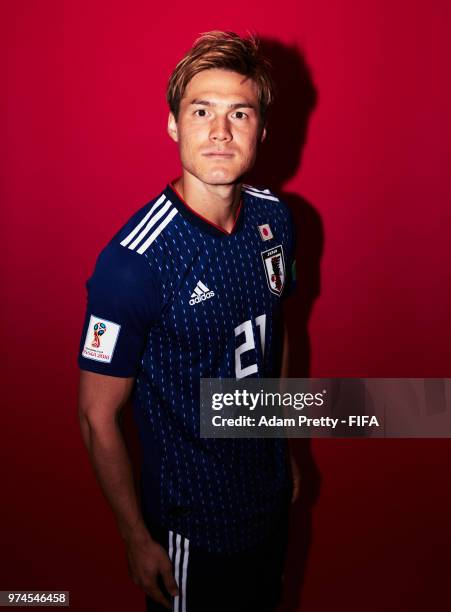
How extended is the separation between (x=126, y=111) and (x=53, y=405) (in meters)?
0.77

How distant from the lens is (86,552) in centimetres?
188

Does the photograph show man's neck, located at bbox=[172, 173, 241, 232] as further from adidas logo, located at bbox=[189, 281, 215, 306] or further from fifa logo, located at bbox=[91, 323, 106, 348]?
fifa logo, located at bbox=[91, 323, 106, 348]

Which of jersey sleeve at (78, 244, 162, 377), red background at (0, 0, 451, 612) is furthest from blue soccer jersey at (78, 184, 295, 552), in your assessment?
red background at (0, 0, 451, 612)

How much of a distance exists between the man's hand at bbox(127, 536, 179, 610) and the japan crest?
55 centimetres

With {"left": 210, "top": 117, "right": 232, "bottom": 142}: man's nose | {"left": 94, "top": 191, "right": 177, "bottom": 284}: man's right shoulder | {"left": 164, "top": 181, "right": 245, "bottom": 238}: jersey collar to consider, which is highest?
{"left": 210, "top": 117, "right": 232, "bottom": 142}: man's nose

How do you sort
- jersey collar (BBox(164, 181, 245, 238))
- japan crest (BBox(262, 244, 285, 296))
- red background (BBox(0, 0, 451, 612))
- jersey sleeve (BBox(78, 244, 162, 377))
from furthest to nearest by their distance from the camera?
red background (BBox(0, 0, 451, 612)) < japan crest (BBox(262, 244, 285, 296)) < jersey collar (BBox(164, 181, 245, 238)) < jersey sleeve (BBox(78, 244, 162, 377))

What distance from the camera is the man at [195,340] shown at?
1162 millimetres

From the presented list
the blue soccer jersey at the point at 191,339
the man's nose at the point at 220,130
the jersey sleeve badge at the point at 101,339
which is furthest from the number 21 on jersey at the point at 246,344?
the man's nose at the point at 220,130

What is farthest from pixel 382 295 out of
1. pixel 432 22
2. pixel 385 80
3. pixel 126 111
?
pixel 126 111

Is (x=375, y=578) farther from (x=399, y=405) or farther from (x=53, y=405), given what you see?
(x=53, y=405)

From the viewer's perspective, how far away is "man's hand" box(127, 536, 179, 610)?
1271 mm

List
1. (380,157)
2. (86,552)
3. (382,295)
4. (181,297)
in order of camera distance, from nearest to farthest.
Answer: (181,297)
(380,157)
(382,295)
(86,552)

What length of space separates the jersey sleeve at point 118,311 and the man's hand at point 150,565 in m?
0.35

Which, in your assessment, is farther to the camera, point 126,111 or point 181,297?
point 126,111
